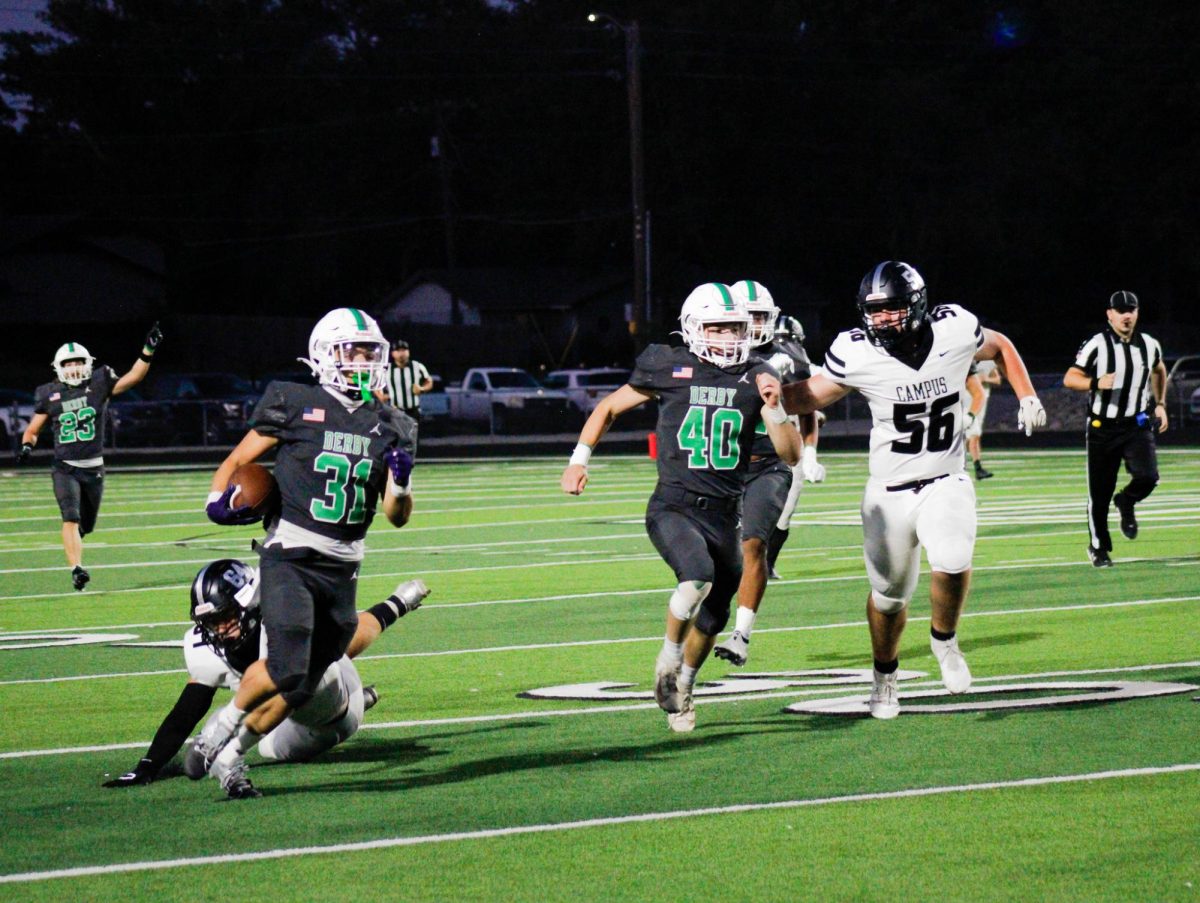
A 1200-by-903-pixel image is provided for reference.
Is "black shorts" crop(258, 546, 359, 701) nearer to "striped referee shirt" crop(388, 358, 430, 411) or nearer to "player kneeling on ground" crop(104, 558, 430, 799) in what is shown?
"player kneeling on ground" crop(104, 558, 430, 799)

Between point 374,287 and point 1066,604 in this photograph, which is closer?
point 1066,604

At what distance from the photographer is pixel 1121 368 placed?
15.1 metres

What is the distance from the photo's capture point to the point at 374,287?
275 ft

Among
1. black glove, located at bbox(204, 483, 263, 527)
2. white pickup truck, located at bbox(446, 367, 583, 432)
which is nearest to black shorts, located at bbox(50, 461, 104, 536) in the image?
black glove, located at bbox(204, 483, 263, 527)

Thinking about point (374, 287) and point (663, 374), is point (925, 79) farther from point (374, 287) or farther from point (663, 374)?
point (663, 374)

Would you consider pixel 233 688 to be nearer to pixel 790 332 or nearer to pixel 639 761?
pixel 639 761

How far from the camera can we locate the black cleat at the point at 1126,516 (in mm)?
15906

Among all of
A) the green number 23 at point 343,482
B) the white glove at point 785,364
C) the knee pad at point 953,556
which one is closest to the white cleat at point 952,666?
the knee pad at point 953,556

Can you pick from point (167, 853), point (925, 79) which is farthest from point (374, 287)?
point (167, 853)

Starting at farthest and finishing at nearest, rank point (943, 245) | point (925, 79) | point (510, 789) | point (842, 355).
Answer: point (925, 79) → point (943, 245) → point (842, 355) → point (510, 789)

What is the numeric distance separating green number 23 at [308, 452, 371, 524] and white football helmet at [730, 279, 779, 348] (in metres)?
2.29

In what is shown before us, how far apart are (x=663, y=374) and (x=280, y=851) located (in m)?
3.35

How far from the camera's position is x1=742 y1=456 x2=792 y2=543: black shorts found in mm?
11125

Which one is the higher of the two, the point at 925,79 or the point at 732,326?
the point at 925,79
